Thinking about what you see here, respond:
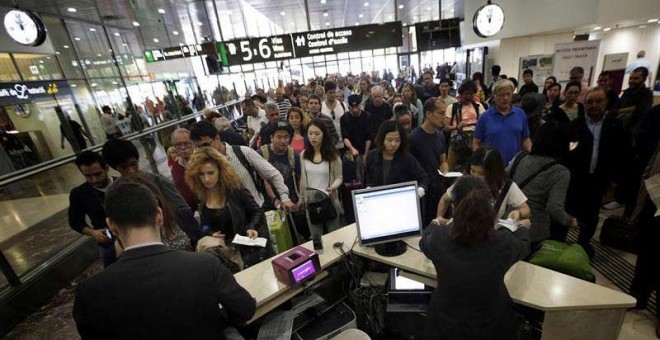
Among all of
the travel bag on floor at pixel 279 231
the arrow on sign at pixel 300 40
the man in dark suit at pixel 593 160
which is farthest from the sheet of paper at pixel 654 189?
the arrow on sign at pixel 300 40

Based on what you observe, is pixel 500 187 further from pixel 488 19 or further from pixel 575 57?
pixel 575 57

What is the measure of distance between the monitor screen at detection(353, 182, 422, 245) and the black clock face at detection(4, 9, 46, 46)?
5.10 meters

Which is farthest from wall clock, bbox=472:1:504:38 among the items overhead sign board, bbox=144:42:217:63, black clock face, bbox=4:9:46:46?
black clock face, bbox=4:9:46:46

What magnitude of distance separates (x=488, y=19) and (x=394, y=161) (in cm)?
402

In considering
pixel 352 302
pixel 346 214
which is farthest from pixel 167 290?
pixel 346 214

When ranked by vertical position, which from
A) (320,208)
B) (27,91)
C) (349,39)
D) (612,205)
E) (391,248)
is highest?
(349,39)

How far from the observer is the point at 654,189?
215 cm

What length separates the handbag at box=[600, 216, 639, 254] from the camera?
305cm

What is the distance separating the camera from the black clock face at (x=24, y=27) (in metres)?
3.82

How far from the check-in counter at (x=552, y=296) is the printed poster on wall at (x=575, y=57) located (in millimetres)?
6743

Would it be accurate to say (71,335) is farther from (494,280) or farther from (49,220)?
(494,280)

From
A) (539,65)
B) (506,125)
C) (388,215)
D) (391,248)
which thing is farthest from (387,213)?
(539,65)

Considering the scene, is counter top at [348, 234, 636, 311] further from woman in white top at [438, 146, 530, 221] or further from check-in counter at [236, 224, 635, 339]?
woman in white top at [438, 146, 530, 221]

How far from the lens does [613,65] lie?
714 cm
